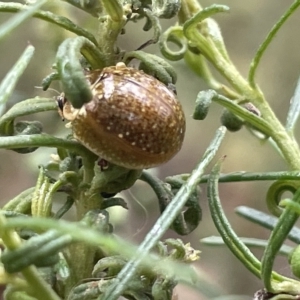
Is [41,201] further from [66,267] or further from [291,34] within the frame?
[291,34]

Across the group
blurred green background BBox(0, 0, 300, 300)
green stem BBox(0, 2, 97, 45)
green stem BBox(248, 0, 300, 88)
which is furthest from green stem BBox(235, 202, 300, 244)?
blurred green background BBox(0, 0, 300, 300)

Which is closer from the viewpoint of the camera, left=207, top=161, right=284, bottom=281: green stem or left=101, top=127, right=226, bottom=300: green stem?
left=101, top=127, right=226, bottom=300: green stem

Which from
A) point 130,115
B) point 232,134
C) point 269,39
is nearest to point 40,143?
point 130,115

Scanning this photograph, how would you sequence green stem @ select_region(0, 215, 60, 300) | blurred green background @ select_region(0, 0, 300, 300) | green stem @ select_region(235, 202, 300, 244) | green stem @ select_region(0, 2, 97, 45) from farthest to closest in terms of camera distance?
blurred green background @ select_region(0, 0, 300, 300) → green stem @ select_region(235, 202, 300, 244) → green stem @ select_region(0, 2, 97, 45) → green stem @ select_region(0, 215, 60, 300)

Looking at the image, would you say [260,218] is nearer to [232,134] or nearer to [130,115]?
[130,115]

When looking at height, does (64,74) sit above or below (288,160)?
above

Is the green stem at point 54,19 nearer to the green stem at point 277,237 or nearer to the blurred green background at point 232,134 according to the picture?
the green stem at point 277,237

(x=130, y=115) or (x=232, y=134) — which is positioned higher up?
(x=130, y=115)

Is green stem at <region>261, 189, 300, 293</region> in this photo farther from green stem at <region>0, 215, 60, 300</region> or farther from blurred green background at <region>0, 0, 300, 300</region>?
blurred green background at <region>0, 0, 300, 300</region>

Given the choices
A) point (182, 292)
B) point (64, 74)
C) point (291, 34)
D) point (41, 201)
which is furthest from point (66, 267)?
point (291, 34)
